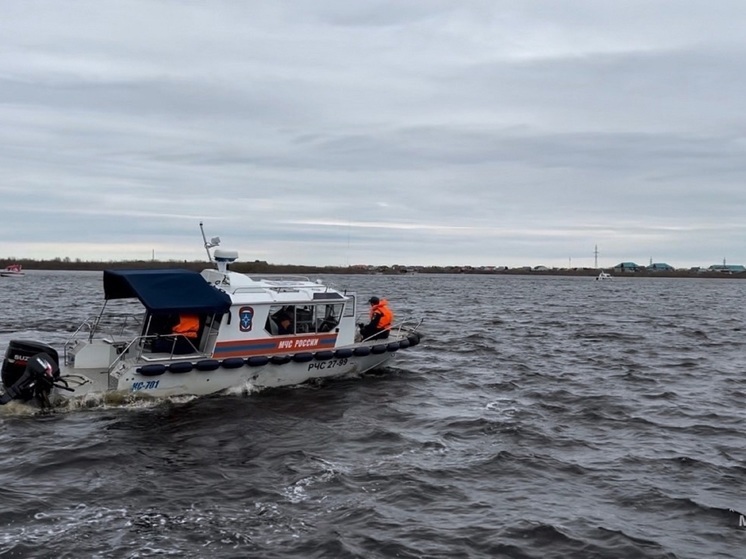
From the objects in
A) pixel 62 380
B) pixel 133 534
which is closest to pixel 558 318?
pixel 62 380

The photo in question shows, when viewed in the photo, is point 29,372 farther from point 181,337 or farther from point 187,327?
point 187,327

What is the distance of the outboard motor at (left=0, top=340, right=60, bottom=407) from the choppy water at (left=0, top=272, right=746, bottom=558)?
1.54 feet

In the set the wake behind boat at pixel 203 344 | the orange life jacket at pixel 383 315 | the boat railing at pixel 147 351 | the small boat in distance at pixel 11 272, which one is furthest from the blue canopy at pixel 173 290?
the small boat in distance at pixel 11 272

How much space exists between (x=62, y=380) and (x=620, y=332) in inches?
1092

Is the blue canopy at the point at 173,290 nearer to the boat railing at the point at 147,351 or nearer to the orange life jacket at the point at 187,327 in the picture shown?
the boat railing at the point at 147,351

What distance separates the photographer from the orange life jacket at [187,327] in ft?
56.6

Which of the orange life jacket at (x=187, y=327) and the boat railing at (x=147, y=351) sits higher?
the orange life jacket at (x=187, y=327)

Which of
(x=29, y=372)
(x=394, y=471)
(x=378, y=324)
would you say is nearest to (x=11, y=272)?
(x=378, y=324)

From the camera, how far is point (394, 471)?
12.0 metres

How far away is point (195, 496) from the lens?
419 inches

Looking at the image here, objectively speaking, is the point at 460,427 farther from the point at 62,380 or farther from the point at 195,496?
the point at 62,380

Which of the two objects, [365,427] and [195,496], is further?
[365,427]

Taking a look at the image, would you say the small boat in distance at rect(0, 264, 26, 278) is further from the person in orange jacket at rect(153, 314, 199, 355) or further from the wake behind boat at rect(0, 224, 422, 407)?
the person in orange jacket at rect(153, 314, 199, 355)

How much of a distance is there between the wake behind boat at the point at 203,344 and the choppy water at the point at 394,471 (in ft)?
1.75
